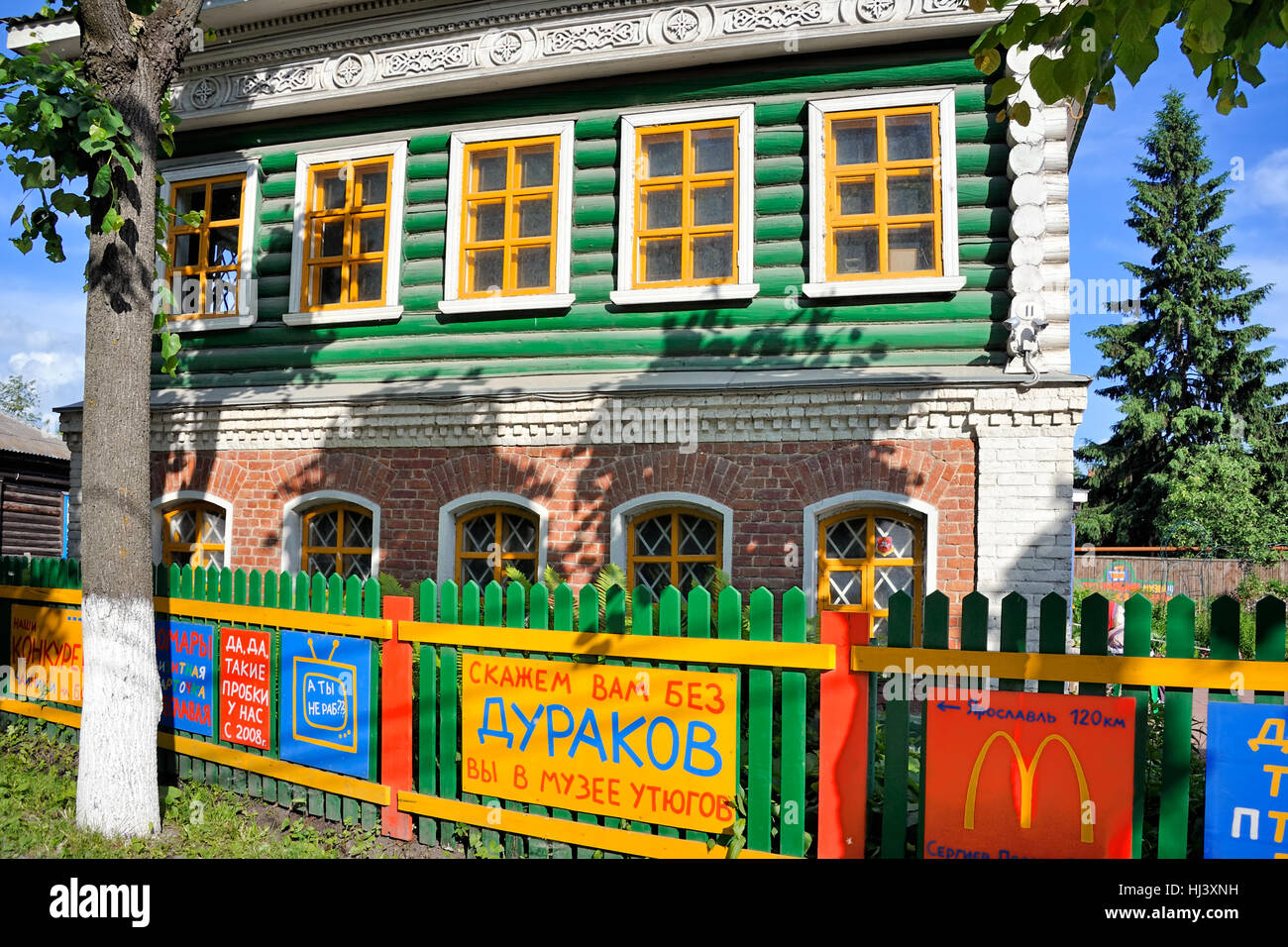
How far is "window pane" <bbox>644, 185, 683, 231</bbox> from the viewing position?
331 inches

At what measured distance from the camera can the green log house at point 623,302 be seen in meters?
7.52

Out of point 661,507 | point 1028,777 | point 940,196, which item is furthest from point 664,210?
point 1028,777

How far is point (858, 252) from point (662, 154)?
2.15 metres

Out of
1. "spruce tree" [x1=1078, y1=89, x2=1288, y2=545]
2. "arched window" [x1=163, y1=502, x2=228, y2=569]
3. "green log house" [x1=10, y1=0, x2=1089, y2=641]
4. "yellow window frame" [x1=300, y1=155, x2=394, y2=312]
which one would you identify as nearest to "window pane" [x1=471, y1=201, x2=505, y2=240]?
"green log house" [x1=10, y1=0, x2=1089, y2=641]

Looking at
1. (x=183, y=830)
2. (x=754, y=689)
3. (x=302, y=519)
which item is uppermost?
(x=302, y=519)

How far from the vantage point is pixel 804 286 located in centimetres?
786

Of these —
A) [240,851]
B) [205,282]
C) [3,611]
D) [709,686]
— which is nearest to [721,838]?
[709,686]

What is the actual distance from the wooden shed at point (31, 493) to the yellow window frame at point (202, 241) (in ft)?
38.2

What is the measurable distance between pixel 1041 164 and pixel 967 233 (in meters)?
0.80

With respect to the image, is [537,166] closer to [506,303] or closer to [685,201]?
[506,303]

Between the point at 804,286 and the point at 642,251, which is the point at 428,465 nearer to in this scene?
the point at 642,251

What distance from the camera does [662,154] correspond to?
8500 mm

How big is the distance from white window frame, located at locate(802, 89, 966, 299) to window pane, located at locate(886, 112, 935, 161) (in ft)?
0.40

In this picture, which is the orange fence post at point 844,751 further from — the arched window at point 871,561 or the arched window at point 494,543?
the arched window at point 494,543
